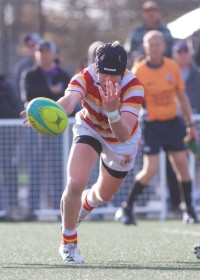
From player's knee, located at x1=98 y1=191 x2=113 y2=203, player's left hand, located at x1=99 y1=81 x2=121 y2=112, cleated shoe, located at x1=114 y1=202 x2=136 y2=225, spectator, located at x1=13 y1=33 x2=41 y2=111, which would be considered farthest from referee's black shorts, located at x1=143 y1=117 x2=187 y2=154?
player's left hand, located at x1=99 y1=81 x2=121 y2=112

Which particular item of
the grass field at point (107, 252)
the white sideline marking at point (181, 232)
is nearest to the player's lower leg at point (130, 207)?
the grass field at point (107, 252)

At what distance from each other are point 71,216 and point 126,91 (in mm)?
1030

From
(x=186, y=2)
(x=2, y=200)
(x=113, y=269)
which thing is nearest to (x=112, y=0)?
(x=186, y=2)

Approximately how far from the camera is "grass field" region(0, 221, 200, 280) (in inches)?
255

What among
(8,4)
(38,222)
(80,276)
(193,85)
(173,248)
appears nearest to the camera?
(80,276)

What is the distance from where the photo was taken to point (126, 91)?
23.6 feet

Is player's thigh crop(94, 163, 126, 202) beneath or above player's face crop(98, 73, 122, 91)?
beneath

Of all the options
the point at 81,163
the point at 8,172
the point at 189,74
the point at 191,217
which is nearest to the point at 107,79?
the point at 81,163

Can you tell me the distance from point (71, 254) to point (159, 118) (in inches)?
183

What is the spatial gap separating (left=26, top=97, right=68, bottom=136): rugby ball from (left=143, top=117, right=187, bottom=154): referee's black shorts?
4909 millimetres

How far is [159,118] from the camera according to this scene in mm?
11625

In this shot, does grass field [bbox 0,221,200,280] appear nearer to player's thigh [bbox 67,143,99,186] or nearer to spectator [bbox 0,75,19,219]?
player's thigh [bbox 67,143,99,186]

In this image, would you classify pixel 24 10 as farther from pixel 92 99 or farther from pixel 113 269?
pixel 113 269

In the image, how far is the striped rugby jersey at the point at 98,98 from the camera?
23.4 ft
